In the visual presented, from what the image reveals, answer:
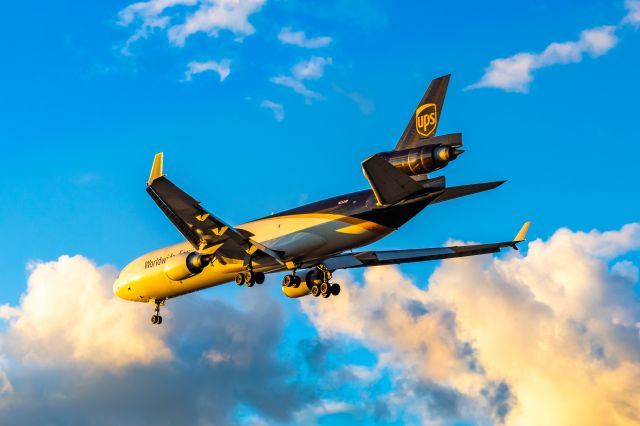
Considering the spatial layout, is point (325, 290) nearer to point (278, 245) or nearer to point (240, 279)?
point (240, 279)

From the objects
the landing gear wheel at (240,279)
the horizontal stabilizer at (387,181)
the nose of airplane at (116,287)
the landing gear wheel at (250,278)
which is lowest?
the horizontal stabilizer at (387,181)

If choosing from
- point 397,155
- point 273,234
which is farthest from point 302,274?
point 397,155

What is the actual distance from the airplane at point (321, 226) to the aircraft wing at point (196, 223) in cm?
5

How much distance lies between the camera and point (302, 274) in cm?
5075

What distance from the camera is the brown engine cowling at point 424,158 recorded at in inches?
1533

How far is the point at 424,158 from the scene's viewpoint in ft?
128

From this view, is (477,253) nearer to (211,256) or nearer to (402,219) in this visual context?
(402,219)

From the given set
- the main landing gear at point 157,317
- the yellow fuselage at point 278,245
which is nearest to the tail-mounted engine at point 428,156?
the yellow fuselage at point 278,245

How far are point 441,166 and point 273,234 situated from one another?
9.77m

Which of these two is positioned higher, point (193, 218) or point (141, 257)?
Answer: point (141, 257)

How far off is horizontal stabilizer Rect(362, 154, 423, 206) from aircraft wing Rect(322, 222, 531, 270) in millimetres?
11573

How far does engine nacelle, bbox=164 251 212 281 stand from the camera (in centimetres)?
4669

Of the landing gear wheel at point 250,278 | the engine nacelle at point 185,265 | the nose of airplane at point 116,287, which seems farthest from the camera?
the nose of airplane at point 116,287

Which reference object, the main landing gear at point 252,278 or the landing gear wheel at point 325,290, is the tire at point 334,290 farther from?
the main landing gear at point 252,278
